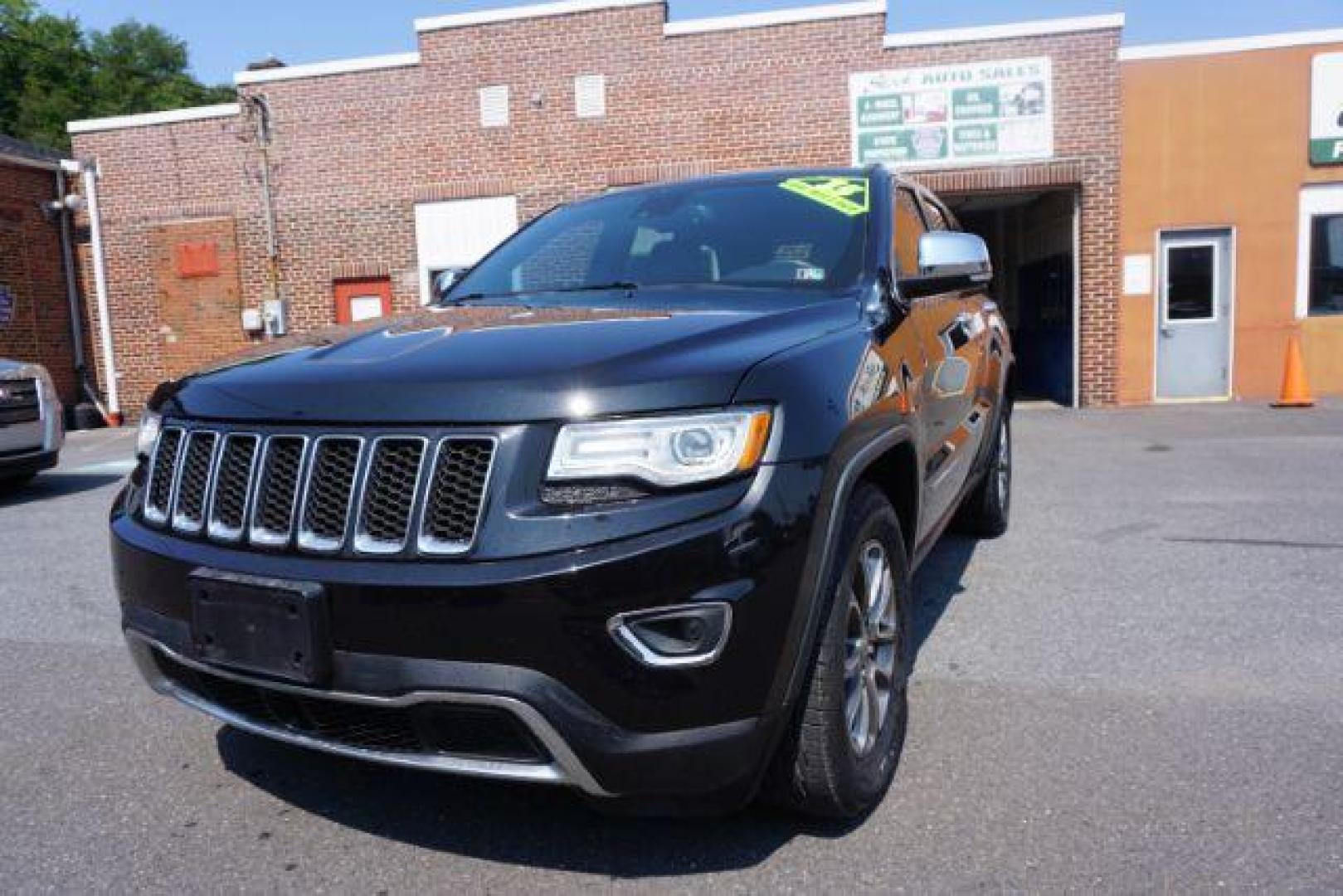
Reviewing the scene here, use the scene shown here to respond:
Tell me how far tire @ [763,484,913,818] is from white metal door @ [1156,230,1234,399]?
12263 mm

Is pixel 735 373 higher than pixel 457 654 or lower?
higher

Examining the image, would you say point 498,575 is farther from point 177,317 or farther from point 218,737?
point 177,317

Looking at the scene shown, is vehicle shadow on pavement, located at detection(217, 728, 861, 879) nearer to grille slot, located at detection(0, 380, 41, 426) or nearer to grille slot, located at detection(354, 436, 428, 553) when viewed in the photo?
grille slot, located at detection(354, 436, 428, 553)

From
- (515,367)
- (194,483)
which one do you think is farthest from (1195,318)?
(194,483)

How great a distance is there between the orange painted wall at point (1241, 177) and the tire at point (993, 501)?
29.2 ft

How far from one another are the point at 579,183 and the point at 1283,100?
917cm

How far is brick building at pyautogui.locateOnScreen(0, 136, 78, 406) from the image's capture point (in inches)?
605

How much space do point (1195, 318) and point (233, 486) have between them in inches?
539

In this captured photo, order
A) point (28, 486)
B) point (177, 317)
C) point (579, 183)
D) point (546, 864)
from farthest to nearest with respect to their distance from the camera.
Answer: point (177, 317) < point (579, 183) < point (28, 486) < point (546, 864)

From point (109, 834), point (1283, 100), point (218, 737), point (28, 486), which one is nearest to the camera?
point (109, 834)

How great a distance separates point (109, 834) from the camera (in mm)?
2527

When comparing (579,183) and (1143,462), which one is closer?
(1143,462)

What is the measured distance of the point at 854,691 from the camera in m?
2.46

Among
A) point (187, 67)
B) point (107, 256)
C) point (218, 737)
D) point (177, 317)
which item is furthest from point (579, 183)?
point (187, 67)
